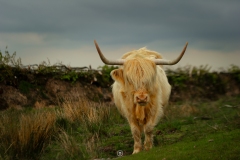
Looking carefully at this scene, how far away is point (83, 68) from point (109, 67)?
132 cm

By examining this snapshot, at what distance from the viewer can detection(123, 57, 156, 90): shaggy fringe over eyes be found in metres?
7.10

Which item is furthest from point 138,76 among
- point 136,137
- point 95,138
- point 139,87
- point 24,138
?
point 24,138

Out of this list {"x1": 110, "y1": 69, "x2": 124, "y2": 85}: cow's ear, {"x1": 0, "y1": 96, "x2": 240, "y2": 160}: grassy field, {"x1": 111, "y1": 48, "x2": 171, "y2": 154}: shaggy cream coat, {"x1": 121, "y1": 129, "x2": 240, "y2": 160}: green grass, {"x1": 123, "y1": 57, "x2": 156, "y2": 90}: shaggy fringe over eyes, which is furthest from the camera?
{"x1": 110, "y1": 69, "x2": 124, "y2": 85}: cow's ear

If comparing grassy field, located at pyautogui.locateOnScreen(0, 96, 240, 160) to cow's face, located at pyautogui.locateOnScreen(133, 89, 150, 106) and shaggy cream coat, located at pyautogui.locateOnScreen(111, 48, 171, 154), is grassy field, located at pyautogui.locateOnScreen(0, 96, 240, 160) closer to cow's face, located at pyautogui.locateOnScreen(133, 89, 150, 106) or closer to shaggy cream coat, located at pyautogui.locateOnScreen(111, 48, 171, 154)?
shaggy cream coat, located at pyautogui.locateOnScreen(111, 48, 171, 154)

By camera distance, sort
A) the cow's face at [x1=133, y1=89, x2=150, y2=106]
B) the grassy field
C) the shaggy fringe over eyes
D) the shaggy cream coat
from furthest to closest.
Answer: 1. the shaggy cream coat
2. the shaggy fringe over eyes
3. the cow's face at [x1=133, y1=89, x2=150, y2=106]
4. the grassy field

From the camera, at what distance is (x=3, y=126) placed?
25.0 feet

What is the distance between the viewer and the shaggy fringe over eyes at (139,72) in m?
7.10

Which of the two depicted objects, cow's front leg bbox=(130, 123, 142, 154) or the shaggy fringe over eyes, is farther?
cow's front leg bbox=(130, 123, 142, 154)

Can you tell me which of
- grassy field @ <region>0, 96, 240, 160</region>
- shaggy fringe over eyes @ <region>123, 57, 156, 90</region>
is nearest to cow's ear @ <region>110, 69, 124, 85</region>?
shaggy fringe over eyes @ <region>123, 57, 156, 90</region>

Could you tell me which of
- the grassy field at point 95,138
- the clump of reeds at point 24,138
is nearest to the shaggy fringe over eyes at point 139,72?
the grassy field at point 95,138

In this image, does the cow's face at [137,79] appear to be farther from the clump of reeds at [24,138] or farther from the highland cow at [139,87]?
the clump of reeds at [24,138]

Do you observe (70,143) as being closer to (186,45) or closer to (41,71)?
(186,45)

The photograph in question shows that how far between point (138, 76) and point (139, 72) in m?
0.10

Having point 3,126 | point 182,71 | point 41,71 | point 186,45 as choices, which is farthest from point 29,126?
point 182,71
